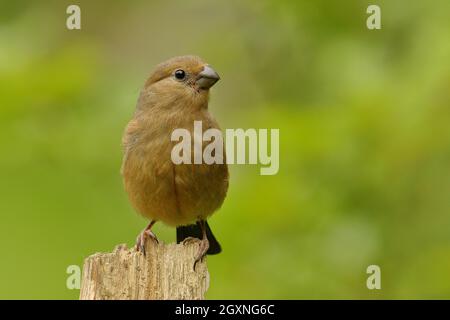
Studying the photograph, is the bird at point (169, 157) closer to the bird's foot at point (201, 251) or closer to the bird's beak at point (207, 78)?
the bird's beak at point (207, 78)

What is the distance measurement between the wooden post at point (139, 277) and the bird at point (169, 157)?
0.60 m

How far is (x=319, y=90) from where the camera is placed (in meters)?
7.57

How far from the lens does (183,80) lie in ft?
21.3

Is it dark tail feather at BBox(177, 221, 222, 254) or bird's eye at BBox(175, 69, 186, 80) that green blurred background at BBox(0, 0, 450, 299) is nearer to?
dark tail feather at BBox(177, 221, 222, 254)

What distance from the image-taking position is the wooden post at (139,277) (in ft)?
16.9

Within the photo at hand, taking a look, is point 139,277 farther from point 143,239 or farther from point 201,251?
point 143,239

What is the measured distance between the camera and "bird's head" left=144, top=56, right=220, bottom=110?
6445 mm

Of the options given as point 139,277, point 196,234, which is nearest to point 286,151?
point 196,234

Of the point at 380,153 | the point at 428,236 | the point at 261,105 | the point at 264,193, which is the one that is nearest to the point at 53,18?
the point at 261,105

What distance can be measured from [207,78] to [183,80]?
0.20 m

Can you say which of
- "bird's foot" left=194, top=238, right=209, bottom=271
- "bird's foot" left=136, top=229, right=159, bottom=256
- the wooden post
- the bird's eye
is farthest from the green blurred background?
the wooden post

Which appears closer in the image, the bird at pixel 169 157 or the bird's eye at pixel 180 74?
the bird at pixel 169 157

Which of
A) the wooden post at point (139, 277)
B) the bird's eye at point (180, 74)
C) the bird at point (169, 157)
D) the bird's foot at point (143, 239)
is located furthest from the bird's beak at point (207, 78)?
the wooden post at point (139, 277)
